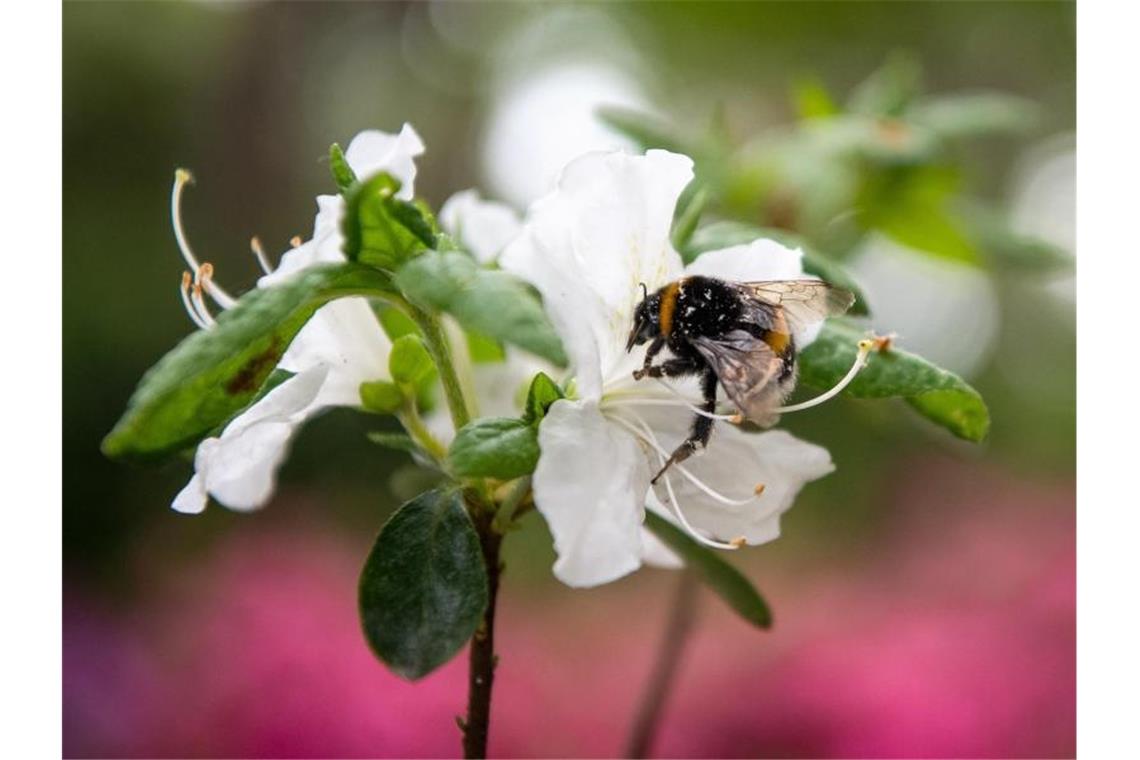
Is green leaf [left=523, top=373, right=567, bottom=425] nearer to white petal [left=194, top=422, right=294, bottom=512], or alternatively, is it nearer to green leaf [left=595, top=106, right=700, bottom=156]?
white petal [left=194, top=422, right=294, bottom=512]

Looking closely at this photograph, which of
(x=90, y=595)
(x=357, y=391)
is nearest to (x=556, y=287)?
(x=357, y=391)

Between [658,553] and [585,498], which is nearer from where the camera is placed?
[585,498]

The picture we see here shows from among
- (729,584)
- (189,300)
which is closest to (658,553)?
(729,584)

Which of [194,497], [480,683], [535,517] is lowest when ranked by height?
[535,517]

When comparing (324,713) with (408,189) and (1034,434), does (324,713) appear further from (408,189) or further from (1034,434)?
(1034,434)

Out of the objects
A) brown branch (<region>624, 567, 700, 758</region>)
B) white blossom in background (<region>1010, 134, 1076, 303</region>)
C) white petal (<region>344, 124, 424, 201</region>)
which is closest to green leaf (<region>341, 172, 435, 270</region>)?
white petal (<region>344, 124, 424, 201</region>)

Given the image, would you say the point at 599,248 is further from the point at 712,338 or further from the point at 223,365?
the point at 223,365
